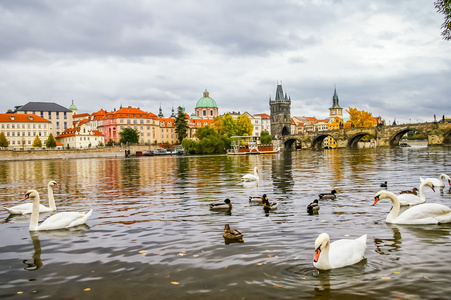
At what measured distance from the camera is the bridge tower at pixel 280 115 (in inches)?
6890

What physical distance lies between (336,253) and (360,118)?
123 metres

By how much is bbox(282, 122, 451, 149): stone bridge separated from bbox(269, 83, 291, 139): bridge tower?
2982cm

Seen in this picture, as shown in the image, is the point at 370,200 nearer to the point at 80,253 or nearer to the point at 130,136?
the point at 80,253

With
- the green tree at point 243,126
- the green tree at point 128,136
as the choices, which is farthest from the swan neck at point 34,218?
the green tree at point 128,136

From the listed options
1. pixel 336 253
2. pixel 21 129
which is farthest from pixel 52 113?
pixel 336 253

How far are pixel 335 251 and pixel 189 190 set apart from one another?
41.3 ft

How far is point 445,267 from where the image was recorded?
648cm

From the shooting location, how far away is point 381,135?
339 feet

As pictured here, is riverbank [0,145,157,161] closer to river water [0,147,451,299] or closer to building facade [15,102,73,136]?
building facade [15,102,73,136]

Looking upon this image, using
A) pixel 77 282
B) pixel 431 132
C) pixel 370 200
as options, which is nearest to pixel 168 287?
pixel 77 282

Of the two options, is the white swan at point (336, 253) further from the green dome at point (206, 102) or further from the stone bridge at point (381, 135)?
the green dome at point (206, 102)

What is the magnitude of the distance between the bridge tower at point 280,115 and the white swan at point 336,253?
168 metres

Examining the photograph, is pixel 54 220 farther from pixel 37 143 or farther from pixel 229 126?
pixel 37 143

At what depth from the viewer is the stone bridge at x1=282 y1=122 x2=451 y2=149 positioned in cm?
8756
